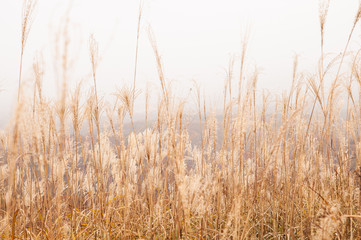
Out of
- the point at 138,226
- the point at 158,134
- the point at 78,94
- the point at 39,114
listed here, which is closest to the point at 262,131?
the point at 158,134

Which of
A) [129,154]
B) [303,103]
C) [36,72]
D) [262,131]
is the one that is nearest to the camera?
[36,72]

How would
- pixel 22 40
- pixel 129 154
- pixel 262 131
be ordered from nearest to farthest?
pixel 22 40 → pixel 129 154 → pixel 262 131

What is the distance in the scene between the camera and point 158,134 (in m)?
2.00

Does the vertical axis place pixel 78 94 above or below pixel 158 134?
above

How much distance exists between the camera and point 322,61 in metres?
1.55

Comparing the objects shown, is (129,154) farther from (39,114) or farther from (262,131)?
(262,131)

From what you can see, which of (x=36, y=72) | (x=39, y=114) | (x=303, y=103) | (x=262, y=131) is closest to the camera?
(x=39, y=114)

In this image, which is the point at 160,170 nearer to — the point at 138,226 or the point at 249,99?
the point at 138,226

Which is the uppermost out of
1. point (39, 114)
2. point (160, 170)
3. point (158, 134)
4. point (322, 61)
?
point (322, 61)

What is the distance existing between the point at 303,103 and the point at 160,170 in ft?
4.50

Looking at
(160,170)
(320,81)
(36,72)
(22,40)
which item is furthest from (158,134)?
(320,81)

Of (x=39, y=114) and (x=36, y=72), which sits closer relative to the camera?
(x=39, y=114)

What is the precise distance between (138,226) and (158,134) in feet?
2.81

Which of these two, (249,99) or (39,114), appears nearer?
(39,114)
